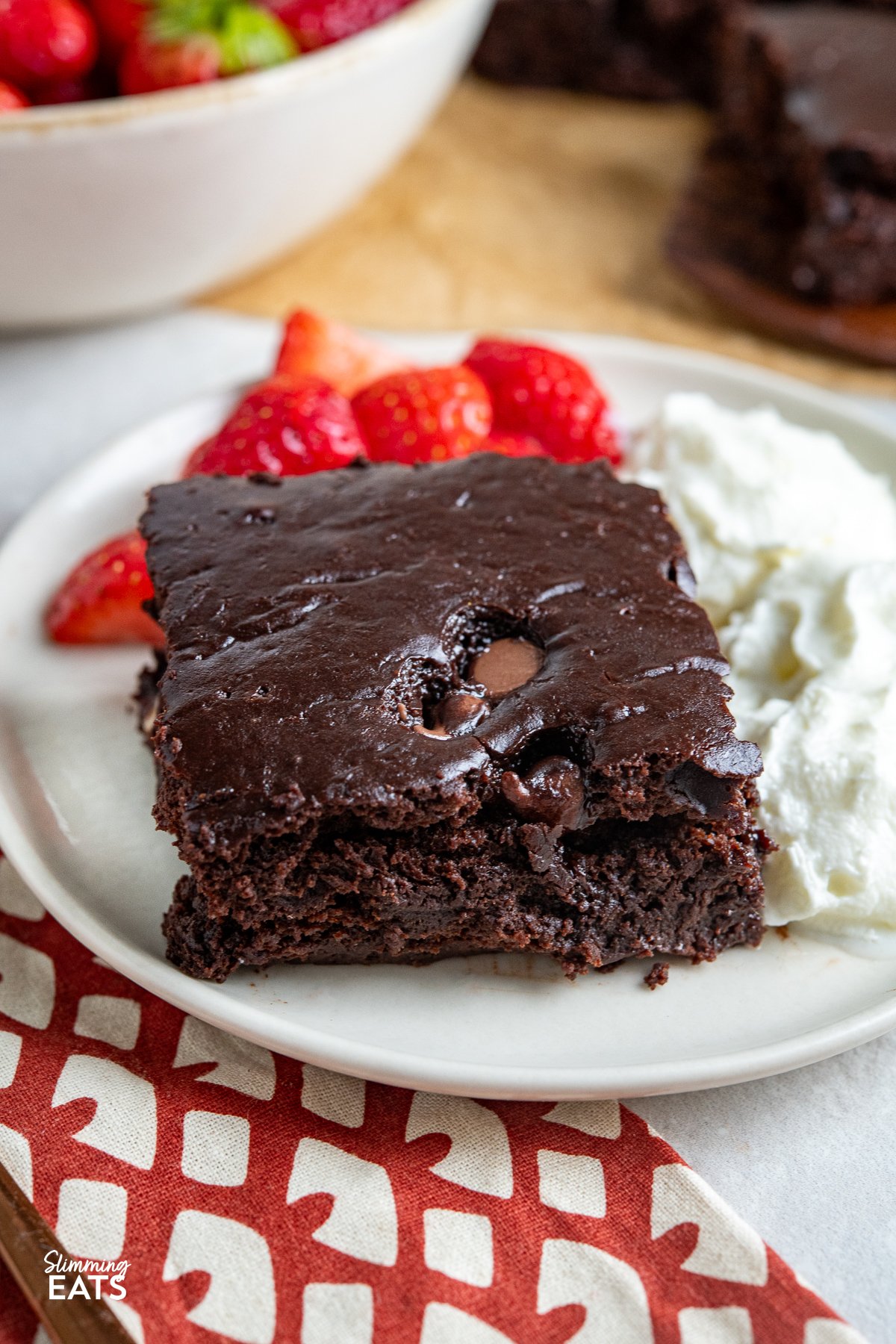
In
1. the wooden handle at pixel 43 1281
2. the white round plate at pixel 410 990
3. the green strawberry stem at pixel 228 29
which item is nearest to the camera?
the wooden handle at pixel 43 1281

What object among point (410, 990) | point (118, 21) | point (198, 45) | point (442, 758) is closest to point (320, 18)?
point (198, 45)

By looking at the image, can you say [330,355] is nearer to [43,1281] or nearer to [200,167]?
[200,167]

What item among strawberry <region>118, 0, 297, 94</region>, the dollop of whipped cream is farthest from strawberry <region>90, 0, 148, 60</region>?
the dollop of whipped cream

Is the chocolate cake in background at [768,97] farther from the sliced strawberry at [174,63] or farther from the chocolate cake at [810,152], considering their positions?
the sliced strawberry at [174,63]

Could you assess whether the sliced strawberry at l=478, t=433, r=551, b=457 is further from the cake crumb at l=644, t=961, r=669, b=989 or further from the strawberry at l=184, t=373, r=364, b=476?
the cake crumb at l=644, t=961, r=669, b=989

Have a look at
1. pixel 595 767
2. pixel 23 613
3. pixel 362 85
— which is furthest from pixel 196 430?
pixel 595 767

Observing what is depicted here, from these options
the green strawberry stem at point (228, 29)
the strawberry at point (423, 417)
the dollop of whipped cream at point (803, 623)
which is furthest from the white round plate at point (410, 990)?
the green strawberry stem at point (228, 29)
